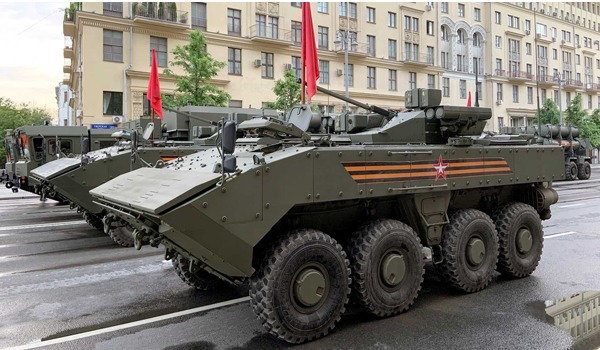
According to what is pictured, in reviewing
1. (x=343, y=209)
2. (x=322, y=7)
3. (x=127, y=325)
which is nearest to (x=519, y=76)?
(x=322, y=7)

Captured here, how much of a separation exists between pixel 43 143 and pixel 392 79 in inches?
1116

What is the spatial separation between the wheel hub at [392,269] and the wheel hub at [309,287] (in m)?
0.81

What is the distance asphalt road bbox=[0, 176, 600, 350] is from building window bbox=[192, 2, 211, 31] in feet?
77.7

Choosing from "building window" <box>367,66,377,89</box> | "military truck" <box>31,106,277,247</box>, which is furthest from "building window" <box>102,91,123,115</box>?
"building window" <box>367,66,377,89</box>

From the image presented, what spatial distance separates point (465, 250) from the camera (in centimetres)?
619

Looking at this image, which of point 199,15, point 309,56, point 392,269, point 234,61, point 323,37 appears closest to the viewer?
point 392,269

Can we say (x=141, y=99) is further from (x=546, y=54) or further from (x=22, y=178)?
(x=546, y=54)

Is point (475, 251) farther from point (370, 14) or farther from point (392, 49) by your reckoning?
point (392, 49)

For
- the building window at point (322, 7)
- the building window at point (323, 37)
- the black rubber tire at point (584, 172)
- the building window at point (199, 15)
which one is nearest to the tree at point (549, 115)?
the black rubber tire at point (584, 172)

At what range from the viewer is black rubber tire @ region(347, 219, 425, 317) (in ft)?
17.2

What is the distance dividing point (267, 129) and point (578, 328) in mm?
3640

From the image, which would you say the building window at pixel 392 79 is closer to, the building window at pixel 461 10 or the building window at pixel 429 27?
the building window at pixel 429 27

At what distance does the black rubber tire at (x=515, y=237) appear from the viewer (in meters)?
6.74

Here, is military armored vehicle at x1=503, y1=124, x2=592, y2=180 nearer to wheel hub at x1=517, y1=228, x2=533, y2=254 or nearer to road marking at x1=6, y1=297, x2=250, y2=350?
wheel hub at x1=517, y1=228, x2=533, y2=254
